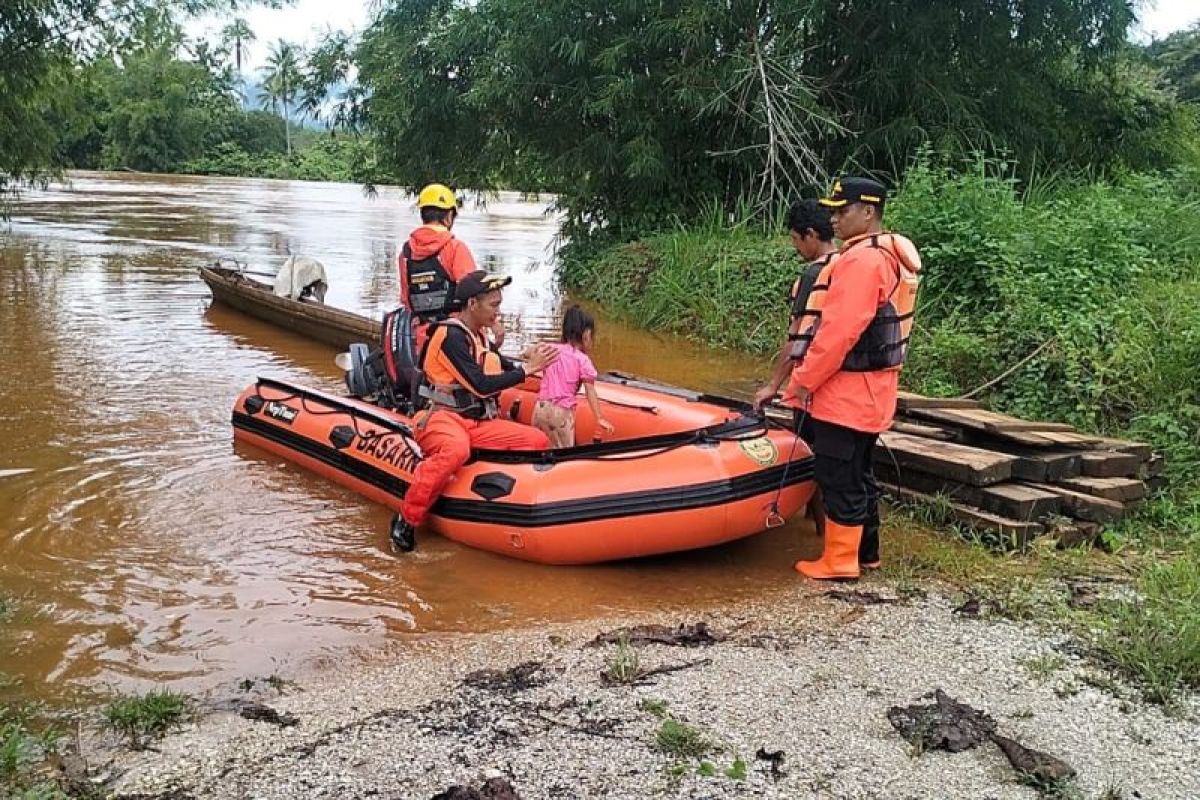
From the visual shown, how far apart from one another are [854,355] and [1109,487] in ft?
5.03

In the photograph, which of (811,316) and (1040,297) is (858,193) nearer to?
(811,316)

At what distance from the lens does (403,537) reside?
491 cm

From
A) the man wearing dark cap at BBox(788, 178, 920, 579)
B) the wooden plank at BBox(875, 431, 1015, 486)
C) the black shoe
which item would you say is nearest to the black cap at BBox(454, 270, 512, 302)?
the black shoe

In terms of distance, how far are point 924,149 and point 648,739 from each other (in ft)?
27.6

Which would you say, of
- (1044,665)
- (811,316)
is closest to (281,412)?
(811,316)

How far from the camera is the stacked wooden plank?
4672mm

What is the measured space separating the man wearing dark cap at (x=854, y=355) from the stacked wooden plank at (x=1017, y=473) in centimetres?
68

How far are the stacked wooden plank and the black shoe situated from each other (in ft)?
7.65

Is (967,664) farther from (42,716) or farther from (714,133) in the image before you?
(714,133)

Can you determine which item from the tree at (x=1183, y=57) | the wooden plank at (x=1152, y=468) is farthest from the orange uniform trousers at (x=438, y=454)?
the tree at (x=1183, y=57)

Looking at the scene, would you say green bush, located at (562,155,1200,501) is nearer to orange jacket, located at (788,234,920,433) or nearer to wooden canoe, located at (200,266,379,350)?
orange jacket, located at (788,234,920,433)

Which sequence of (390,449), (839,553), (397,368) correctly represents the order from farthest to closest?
1. (397,368)
2. (390,449)
3. (839,553)

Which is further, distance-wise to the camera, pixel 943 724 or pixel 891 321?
pixel 891 321

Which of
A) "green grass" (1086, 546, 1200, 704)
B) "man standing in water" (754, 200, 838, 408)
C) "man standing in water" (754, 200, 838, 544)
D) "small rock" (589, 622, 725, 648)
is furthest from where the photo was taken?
"man standing in water" (754, 200, 838, 408)
